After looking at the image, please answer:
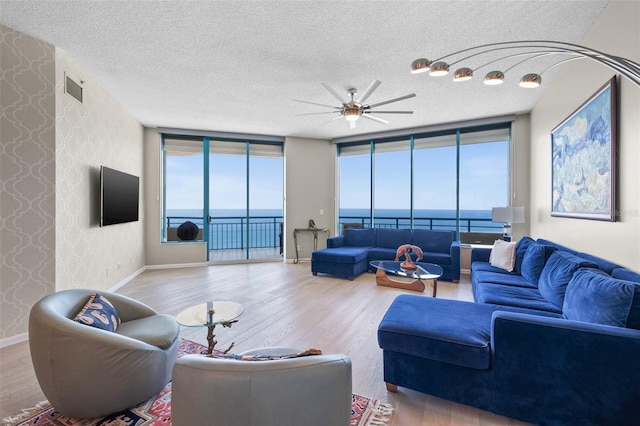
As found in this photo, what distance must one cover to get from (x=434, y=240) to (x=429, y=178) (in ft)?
4.33

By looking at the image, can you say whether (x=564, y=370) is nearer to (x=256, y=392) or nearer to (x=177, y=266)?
(x=256, y=392)

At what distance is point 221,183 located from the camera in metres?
6.17

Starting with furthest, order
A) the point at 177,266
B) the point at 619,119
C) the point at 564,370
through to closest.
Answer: the point at 177,266 → the point at 619,119 → the point at 564,370

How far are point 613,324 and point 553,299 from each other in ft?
2.98

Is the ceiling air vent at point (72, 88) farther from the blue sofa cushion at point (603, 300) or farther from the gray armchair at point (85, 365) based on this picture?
the blue sofa cushion at point (603, 300)

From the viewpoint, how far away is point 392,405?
5.79 feet

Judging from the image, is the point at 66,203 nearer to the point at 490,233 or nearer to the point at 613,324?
the point at 613,324

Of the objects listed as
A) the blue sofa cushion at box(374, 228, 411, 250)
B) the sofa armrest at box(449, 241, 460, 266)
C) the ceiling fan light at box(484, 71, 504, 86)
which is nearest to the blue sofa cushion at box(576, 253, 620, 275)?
the ceiling fan light at box(484, 71, 504, 86)

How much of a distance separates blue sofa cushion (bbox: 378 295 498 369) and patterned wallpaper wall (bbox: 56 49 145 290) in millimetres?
3388

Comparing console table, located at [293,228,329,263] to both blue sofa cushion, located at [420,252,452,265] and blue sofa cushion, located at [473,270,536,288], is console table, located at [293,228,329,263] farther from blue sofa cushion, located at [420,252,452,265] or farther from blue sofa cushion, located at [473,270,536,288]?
blue sofa cushion, located at [473,270,536,288]

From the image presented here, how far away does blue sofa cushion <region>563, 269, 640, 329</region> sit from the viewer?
4.85 ft

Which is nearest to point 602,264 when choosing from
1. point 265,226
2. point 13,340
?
point 13,340

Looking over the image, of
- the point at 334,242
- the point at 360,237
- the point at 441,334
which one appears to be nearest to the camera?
the point at 441,334

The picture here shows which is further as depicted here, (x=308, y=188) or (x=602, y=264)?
(x=308, y=188)
